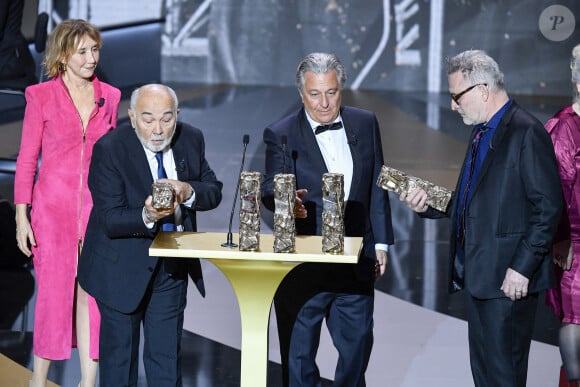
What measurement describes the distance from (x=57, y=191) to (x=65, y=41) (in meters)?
0.66

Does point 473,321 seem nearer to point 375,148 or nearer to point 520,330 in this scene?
point 520,330

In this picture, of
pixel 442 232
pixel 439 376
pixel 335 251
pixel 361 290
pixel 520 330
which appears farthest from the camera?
pixel 442 232

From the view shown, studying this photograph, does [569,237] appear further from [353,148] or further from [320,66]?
[320,66]

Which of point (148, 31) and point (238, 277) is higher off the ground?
point (148, 31)

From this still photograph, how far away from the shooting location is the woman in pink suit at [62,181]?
457 cm

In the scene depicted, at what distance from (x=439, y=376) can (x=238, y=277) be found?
185cm

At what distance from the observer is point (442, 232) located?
8.39m

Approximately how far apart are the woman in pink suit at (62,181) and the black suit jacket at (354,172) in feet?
2.92

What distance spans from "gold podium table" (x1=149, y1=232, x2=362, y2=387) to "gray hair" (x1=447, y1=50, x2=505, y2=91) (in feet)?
2.32

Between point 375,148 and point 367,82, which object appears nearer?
point 375,148

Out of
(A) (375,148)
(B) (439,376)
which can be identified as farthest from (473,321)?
(B) (439,376)

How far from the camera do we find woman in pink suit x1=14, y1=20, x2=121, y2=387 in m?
4.57

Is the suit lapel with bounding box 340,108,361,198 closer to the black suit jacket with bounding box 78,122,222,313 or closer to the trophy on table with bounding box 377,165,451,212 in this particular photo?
the trophy on table with bounding box 377,165,451,212

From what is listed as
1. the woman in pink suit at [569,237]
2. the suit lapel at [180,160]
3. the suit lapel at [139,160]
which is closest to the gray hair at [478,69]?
the woman in pink suit at [569,237]
